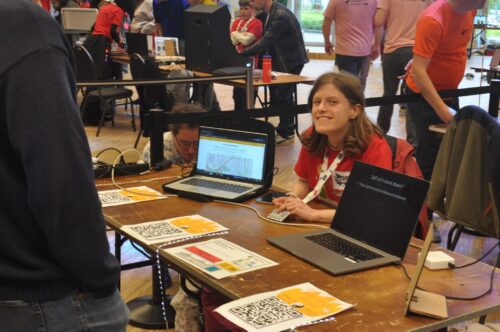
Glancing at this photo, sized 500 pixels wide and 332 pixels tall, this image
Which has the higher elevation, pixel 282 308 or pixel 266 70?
pixel 266 70

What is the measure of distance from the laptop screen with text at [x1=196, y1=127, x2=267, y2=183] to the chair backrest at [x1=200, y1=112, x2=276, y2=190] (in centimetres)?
2

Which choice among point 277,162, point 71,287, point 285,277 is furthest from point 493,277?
point 277,162

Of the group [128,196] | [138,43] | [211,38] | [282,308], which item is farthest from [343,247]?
[138,43]

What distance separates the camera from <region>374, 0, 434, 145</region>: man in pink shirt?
17.6 ft

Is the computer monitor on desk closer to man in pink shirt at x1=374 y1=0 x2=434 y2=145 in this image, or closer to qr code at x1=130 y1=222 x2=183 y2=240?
man in pink shirt at x1=374 y1=0 x2=434 y2=145

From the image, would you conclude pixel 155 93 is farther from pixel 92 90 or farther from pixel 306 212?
Answer: pixel 306 212

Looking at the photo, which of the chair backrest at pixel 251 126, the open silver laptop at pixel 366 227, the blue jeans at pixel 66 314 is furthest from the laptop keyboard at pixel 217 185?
the blue jeans at pixel 66 314

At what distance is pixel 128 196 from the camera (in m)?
2.59

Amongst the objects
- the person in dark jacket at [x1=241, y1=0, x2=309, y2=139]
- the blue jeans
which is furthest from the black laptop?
the blue jeans

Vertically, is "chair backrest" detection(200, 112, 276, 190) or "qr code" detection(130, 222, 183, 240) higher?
"chair backrest" detection(200, 112, 276, 190)

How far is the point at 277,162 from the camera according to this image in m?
5.90

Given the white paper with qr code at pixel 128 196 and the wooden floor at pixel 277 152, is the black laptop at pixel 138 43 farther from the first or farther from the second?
the white paper with qr code at pixel 128 196

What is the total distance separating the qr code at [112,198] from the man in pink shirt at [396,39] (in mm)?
3199

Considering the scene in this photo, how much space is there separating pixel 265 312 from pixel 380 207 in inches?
24.8
